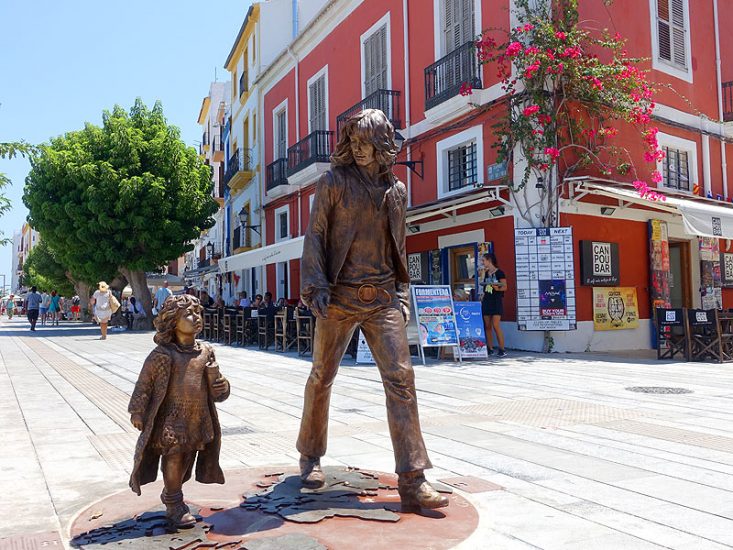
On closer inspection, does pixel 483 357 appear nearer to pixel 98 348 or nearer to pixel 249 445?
pixel 249 445

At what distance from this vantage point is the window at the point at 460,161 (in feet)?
46.4

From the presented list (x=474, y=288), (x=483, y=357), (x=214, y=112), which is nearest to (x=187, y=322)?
(x=483, y=357)

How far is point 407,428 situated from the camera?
3297 millimetres

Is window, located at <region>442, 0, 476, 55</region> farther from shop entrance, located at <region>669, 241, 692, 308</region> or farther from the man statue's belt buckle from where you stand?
the man statue's belt buckle

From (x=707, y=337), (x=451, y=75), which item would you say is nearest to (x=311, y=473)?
(x=707, y=337)

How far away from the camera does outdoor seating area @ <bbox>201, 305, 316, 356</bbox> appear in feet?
43.2

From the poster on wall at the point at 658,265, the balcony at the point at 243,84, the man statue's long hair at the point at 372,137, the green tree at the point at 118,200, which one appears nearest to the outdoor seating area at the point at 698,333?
the poster on wall at the point at 658,265

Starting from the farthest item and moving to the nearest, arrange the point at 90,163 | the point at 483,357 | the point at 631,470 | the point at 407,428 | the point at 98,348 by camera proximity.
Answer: the point at 90,163 < the point at 98,348 < the point at 483,357 < the point at 631,470 < the point at 407,428

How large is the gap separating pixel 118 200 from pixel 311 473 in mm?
24107

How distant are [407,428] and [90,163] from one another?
25.5m

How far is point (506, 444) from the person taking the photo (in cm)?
479

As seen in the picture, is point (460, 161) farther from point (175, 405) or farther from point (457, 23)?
point (175, 405)

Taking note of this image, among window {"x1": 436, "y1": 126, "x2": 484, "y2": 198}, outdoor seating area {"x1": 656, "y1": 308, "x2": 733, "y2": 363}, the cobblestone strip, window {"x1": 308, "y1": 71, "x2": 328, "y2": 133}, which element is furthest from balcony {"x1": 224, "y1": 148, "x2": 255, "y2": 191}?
outdoor seating area {"x1": 656, "y1": 308, "x2": 733, "y2": 363}

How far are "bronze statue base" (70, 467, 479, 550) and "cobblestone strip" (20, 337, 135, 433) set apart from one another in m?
2.25
